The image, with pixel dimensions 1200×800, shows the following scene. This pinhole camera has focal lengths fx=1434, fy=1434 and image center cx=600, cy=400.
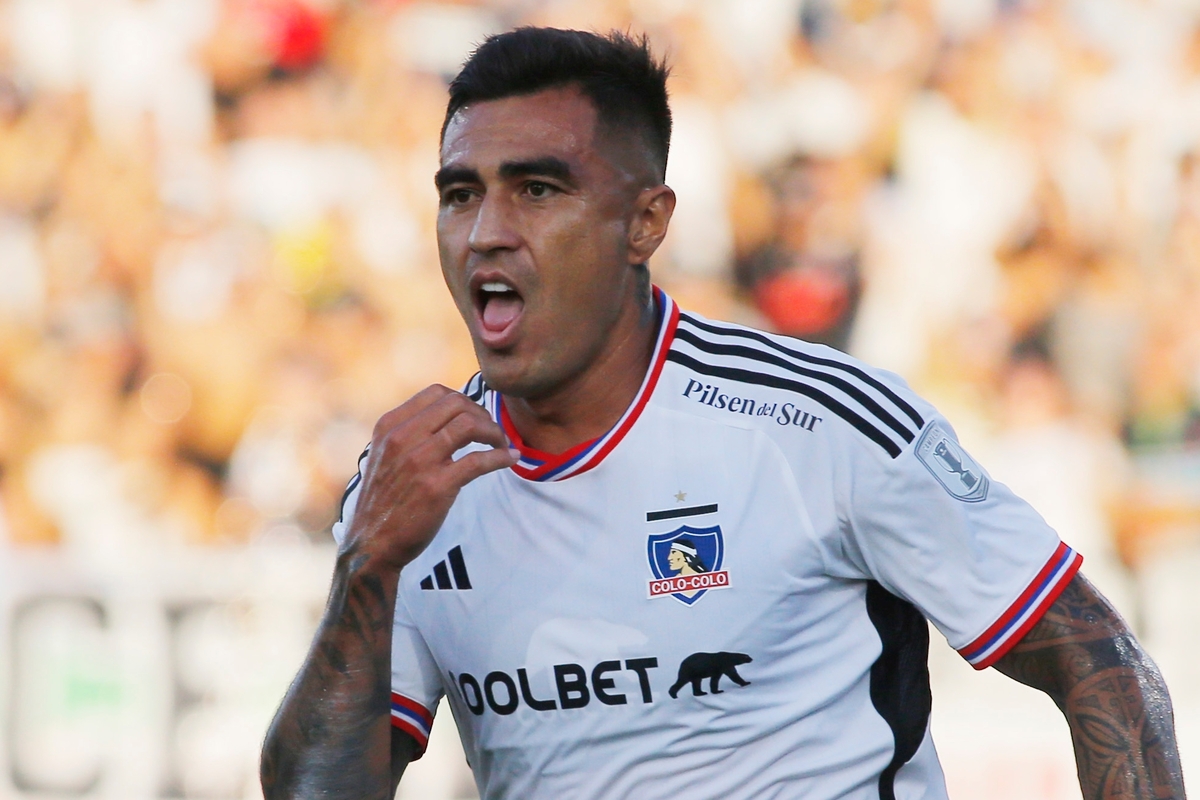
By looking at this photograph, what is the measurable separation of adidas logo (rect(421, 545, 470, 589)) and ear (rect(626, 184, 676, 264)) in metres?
0.61

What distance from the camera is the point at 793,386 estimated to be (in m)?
2.35

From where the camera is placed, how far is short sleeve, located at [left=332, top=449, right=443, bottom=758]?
98.2 inches

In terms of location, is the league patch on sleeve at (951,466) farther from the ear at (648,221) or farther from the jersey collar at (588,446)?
the ear at (648,221)

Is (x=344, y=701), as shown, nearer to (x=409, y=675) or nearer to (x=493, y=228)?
(x=409, y=675)

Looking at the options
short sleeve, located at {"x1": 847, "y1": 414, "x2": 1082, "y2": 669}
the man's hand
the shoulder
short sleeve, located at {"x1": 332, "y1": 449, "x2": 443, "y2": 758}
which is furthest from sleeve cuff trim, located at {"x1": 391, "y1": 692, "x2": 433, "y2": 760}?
short sleeve, located at {"x1": 847, "y1": 414, "x2": 1082, "y2": 669}

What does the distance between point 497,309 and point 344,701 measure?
0.68m

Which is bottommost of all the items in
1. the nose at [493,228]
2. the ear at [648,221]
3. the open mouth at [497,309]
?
the open mouth at [497,309]

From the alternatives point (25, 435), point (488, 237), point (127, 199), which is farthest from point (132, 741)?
point (488, 237)

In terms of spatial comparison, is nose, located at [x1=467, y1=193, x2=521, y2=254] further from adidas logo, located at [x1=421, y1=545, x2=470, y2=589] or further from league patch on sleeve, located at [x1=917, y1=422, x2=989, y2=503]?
league patch on sleeve, located at [x1=917, y1=422, x2=989, y2=503]

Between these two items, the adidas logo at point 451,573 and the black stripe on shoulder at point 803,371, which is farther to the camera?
the adidas logo at point 451,573

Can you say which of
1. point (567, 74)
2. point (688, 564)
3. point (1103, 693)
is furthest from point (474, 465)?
point (1103, 693)

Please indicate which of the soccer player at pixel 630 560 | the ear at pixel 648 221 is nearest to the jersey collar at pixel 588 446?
the soccer player at pixel 630 560

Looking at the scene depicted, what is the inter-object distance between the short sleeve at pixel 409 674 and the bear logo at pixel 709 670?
0.49 meters

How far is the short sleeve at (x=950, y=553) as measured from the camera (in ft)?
7.19
